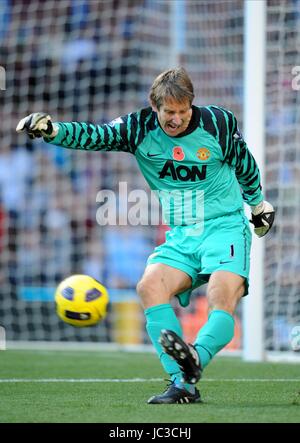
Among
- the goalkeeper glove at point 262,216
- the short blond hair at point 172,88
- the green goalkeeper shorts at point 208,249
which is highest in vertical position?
the short blond hair at point 172,88

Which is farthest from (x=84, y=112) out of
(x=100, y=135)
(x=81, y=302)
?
(x=100, y=135)

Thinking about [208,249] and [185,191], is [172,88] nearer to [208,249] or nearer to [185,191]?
[185,191]

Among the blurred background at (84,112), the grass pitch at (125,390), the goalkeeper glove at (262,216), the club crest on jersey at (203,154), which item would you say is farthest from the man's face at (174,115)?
the blurred background at (84,112)

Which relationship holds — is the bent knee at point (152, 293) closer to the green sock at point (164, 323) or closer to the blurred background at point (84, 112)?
the green sock at point (164, 323)

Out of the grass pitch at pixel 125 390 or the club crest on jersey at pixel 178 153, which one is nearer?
the grass pitch at pixel 125 390

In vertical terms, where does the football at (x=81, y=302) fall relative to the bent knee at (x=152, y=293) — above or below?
below

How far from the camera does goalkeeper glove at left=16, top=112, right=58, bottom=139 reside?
4621 millimetres

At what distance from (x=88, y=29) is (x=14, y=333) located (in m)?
4.03

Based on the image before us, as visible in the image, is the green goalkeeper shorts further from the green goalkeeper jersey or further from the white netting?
the white netting

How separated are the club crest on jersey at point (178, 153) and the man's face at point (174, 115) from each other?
0.10 metres

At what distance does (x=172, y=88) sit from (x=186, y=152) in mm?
386

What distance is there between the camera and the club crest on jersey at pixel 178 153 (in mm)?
4832

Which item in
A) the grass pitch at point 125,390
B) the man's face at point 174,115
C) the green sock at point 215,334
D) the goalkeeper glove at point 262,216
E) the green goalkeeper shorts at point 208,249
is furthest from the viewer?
the goalkeeper glove at point 262,216

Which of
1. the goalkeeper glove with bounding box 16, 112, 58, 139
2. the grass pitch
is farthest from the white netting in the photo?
the goalkeeper glove with bounding box 16, 112, 58, 139
